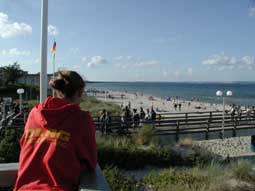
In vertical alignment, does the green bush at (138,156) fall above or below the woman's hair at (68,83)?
below

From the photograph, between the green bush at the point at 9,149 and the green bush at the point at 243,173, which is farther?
the green bush at the point at 9,149

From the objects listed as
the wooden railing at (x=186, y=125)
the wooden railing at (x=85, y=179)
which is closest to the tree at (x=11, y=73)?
the wooden railing at (x=186, y=125)

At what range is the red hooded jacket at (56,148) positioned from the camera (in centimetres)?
200

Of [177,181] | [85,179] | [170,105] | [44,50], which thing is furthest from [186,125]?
[170,105]

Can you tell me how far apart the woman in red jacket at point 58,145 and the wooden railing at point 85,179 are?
40 millimetres

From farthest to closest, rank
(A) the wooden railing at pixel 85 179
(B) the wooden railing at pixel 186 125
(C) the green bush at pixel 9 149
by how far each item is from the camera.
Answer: (B) the wooden railing at pixel 186 125
(C) the green bush at pixel 9 149
(A) the wooden railing at pixel 85 179

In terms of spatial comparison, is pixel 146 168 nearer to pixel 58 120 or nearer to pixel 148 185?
pixel 148 185

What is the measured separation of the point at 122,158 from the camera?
1284 centimetres

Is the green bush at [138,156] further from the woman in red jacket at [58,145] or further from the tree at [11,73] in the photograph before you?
the tree at [11,73]

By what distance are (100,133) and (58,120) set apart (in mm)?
14688

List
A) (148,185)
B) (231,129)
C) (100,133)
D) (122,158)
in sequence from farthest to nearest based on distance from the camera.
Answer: (231,129) < (100,133) < (122,158) < (148,185)

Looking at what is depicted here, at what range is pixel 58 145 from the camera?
80.1 inches

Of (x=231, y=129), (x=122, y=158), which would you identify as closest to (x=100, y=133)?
(x=122, y=158)

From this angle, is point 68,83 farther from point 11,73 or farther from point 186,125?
point 11,73
